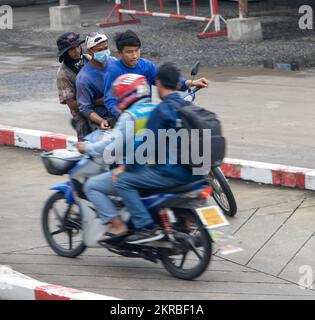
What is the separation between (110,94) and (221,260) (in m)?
1.76

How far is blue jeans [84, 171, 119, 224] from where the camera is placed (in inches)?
284

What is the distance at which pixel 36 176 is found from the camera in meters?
10.2

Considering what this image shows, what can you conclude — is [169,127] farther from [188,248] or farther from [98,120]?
[98,120]

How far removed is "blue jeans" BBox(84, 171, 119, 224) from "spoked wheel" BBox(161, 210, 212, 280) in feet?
1.56

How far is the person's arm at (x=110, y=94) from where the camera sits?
8.30 meters

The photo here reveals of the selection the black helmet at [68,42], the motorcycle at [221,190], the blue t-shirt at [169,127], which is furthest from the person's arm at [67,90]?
the blue t-shirt at [169,127]

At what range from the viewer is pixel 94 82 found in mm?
8758

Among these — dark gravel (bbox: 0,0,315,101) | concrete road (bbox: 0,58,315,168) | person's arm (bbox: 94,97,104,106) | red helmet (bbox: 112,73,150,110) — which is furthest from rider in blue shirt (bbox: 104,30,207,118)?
dark gravel (bbox: 0,0,315,101)

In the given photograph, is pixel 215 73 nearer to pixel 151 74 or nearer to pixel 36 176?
pixel 36 176

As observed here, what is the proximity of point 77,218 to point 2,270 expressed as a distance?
894mm

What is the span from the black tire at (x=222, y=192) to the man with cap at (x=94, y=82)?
3.30 feet

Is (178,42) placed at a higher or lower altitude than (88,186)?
lower

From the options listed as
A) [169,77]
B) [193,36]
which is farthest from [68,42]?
[193,36]
